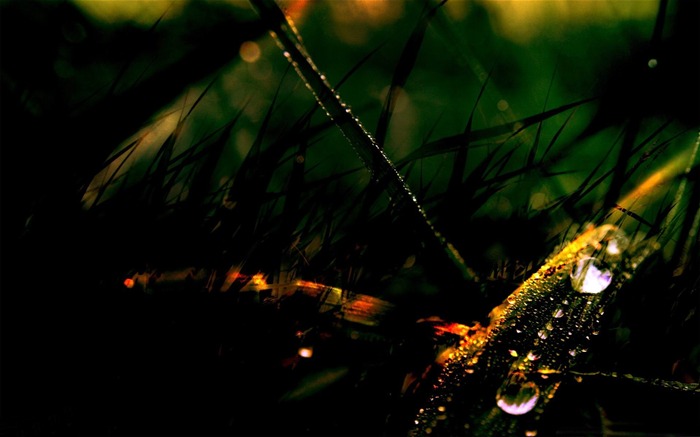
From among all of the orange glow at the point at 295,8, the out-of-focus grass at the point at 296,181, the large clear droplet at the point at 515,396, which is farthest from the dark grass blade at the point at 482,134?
the large clear droplet at the point at 515,396

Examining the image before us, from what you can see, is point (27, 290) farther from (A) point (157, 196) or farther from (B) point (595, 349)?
(B) point (595, 349)

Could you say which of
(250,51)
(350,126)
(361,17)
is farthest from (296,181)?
(361,17)

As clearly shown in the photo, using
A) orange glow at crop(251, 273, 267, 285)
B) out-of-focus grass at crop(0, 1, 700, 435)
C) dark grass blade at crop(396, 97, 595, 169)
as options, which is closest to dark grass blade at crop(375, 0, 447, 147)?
out-of-focus grass at crop(0, 1, 700, 435)

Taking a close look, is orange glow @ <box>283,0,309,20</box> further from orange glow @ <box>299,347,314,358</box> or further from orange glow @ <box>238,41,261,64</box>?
orange glow @ <box>299,347,314,358</box>

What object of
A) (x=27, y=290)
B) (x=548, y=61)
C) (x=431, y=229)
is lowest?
(x=27, y=290)

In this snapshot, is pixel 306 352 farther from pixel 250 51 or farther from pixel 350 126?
pixel 250 51

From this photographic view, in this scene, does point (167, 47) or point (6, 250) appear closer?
point (6, 250)

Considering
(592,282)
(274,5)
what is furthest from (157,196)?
(592,282)
